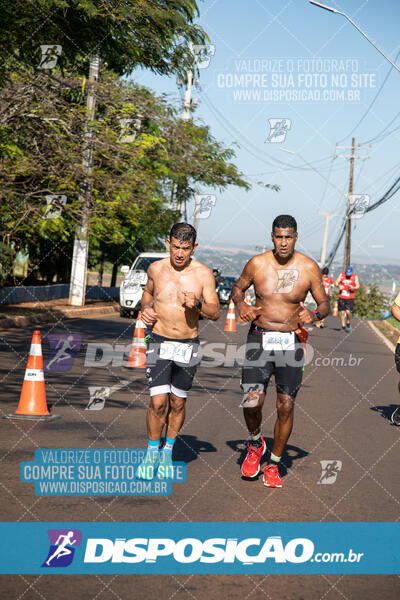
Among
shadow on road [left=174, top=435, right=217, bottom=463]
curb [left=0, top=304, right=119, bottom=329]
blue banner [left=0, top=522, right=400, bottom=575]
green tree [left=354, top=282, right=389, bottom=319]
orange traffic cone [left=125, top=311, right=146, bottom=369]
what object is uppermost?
blue banner [left=0, top=522, right=400, bottom=575]

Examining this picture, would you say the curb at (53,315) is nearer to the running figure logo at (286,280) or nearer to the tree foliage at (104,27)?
the tree foliage at (104,27)

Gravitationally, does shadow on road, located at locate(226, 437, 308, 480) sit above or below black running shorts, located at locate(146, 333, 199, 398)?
below

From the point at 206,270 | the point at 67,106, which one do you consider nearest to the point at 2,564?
the point at 206,270

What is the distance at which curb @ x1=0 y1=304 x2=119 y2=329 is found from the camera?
774 inches

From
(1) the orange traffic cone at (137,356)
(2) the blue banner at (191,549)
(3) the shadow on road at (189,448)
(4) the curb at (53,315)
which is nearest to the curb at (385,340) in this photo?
(4) the curb at (53,315)

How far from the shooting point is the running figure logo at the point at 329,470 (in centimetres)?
658

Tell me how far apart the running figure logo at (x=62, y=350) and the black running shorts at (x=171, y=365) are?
6135 millimetres

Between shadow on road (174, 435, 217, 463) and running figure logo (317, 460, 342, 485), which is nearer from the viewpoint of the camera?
running figure logo (317, 460, 342, 485)

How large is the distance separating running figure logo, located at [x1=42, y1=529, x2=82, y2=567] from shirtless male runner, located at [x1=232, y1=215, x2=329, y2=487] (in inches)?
77.8

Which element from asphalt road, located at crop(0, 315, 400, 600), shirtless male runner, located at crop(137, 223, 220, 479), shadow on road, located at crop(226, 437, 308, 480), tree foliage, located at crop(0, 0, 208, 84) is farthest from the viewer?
tree foliage, located at crop(0, 0, 208, 84)

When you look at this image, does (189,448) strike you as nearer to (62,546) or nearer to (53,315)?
(62,546)

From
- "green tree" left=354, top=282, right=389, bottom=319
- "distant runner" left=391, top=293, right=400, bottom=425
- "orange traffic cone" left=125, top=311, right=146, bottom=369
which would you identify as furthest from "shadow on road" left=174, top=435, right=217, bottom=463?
"green tree" left=354, top=282, right=389, bottom=319

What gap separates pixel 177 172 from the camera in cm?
3781

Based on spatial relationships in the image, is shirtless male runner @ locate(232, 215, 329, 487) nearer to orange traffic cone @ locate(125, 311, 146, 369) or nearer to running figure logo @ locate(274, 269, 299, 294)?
running figure logo @ locate(274, 269, 299, 294)
